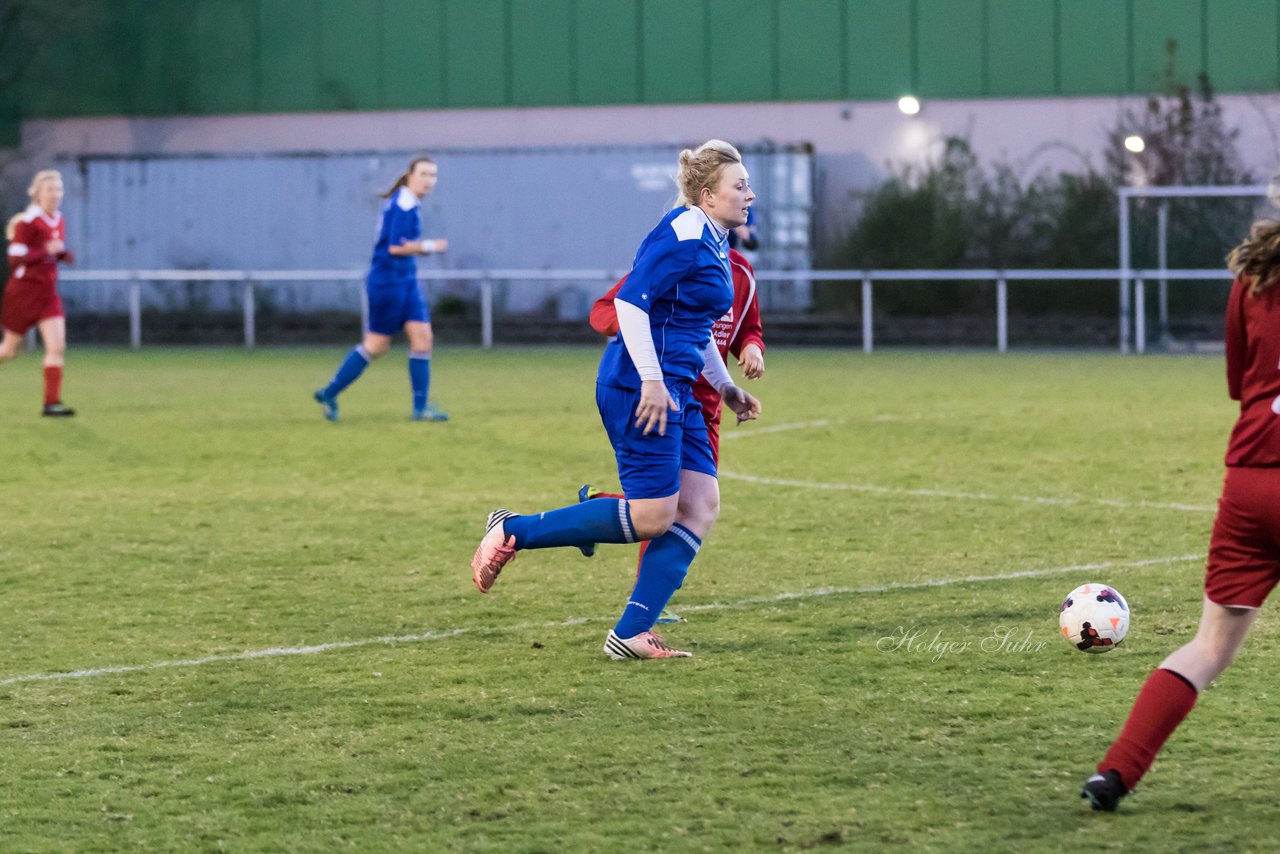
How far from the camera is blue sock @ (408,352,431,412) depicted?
603 inches

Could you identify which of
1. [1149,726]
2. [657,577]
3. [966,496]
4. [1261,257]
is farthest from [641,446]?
[966,496]

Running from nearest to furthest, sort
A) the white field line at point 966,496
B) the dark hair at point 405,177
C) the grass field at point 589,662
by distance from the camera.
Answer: the grass field at point 589,662
the white field line at point 966,496
the dark hair at point 405,177

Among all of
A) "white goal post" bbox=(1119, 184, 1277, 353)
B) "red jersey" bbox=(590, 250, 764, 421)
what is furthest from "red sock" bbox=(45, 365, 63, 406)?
"white goal post" bbox=(1119, 184, 1277, 353)

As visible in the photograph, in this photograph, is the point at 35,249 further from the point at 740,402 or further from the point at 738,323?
the point at 740,402

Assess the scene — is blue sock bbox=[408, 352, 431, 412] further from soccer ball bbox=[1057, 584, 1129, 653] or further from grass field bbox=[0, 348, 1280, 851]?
soccer ball bbox=[1057, 584, 1129, 653]

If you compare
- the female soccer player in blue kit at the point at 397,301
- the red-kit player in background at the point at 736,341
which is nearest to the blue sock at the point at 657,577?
the red-kit player in background at the point at 736,341

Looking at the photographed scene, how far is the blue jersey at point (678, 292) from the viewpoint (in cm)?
605

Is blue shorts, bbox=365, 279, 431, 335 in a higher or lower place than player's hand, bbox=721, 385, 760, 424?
higher

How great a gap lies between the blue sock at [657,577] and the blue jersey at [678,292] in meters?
0.52

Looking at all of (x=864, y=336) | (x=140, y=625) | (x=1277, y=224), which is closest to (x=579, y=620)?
(x=140, y=625)

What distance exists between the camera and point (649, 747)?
5.12m

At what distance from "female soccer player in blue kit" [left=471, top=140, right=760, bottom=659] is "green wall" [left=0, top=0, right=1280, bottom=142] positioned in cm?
2333

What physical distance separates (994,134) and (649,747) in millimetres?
24772

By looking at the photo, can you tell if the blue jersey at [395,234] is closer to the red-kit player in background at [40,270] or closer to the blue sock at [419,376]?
the blue sock at [419,376]
